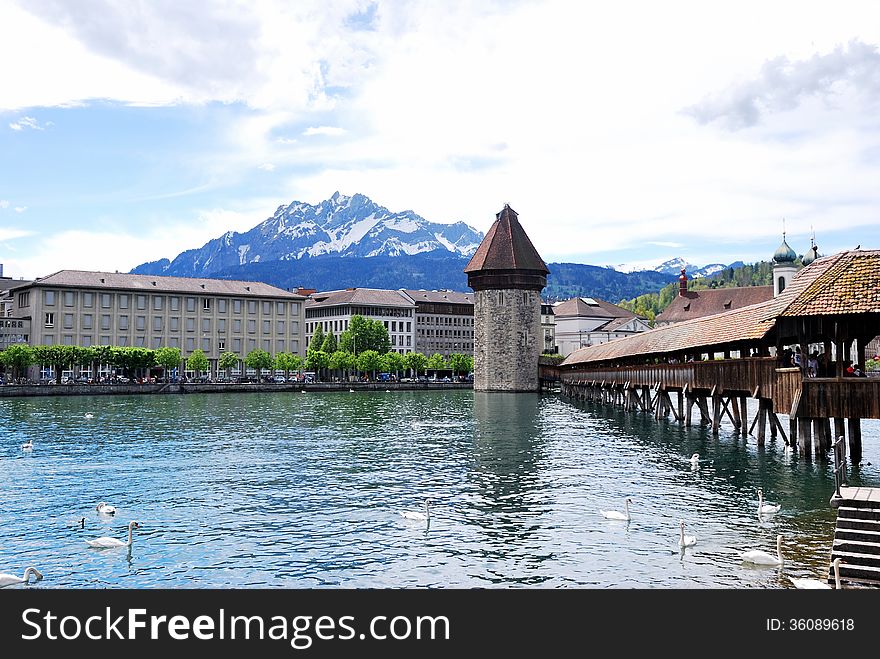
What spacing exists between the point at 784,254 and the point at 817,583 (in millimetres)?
117209

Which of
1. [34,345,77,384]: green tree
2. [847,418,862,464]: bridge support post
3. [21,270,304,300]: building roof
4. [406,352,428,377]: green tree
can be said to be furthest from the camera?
[406,352,428,377]: green tree

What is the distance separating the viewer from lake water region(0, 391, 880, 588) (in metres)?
15.6

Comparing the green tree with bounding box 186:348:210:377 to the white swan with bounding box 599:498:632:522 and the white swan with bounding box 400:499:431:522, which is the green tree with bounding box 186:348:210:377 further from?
the white swan with bounding box 599:498:632:522

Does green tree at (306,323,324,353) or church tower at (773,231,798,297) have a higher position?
church tower at (773,231,798,297)

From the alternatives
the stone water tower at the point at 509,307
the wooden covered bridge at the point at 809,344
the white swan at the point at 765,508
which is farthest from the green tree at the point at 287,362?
the white swan at the point at 765,508

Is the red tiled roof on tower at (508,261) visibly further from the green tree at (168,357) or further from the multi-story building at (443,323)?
the multi-story building at (443,323)

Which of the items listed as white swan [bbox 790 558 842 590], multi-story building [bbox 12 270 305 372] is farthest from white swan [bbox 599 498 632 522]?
multi-story building [bbox 12 270 305 372]

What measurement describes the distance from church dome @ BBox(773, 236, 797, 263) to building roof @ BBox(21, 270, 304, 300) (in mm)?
70106

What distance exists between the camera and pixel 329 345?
14188 centimetres

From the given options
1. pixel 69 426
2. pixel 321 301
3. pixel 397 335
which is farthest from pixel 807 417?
pixel 321 301

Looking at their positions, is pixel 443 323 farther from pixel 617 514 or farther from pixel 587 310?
pixel 617 514

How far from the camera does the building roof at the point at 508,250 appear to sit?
4513 inches

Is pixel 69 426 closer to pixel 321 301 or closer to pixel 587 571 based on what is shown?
pixel 587 571
